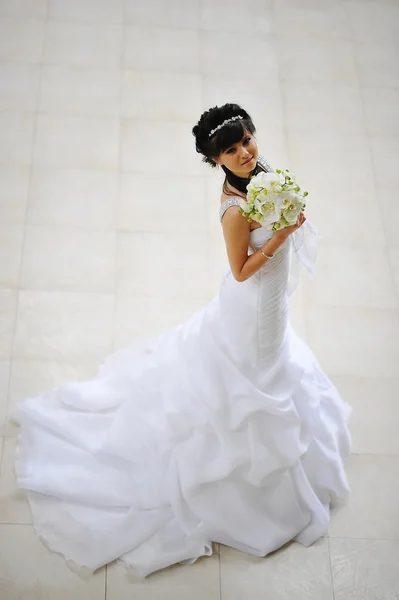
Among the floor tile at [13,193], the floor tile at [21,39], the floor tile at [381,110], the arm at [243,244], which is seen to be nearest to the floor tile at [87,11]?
the floor tile at [21,39]

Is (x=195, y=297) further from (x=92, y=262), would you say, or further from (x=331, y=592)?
(x=331, y=592)

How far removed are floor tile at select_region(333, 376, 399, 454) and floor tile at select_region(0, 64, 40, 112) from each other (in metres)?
2.67

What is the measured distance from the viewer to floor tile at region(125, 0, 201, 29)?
529 centimetres

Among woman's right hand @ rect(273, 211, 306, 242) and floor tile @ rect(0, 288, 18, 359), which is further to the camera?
floor tile @ rect(0, 288, 18, 359)

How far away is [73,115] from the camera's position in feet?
15.5

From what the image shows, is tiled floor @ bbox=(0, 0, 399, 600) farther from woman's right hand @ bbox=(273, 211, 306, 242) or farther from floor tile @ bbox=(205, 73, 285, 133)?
woman's right hand @ bbox=(273, 211, 306, 242)

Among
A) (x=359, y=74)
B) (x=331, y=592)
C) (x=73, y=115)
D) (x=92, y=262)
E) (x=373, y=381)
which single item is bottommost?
(x=331, y=592)

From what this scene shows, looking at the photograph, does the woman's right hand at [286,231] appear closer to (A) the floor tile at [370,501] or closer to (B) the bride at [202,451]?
(B) the bride at [202,451]

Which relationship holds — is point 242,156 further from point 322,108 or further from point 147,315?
point 322,108

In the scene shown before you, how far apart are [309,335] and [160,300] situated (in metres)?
0.83

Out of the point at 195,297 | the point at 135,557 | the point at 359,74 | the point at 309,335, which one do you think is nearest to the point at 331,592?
the point at 135,557

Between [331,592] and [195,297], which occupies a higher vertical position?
[195,297]

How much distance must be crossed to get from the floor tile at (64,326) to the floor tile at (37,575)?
38.6 inches

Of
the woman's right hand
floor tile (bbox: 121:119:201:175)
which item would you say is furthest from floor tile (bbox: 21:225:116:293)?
the woman's right hand
